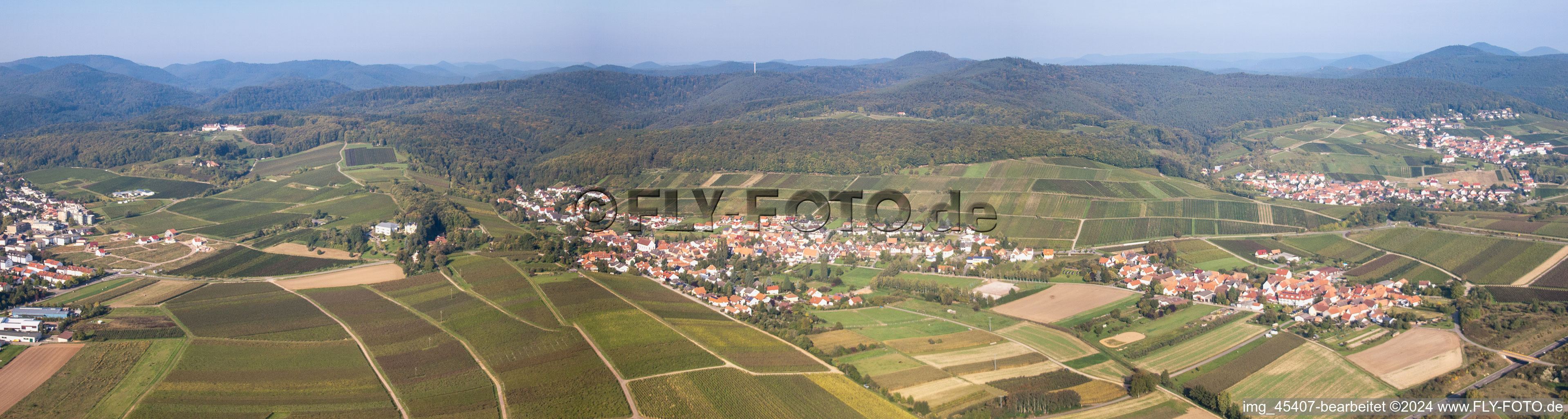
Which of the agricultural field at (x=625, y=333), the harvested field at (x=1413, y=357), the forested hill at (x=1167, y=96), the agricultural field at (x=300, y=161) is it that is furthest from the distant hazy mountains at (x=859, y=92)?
the harvested field at (x=1413, y=357)

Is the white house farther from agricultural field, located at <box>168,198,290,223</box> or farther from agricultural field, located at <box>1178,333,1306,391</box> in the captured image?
agricultural field, located at <box>1178,333,1306,391</box>

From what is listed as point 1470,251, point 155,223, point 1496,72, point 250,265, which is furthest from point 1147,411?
point 1496,72

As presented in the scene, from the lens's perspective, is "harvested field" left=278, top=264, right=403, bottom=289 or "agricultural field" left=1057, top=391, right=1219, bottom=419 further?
"harvested field" left=278, top=264, right=403, bottom=289

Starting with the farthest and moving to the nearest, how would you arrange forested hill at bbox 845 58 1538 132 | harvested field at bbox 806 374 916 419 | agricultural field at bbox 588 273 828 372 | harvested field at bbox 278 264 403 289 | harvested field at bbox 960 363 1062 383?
forested hill at bbox 845 58 1538 132 → harvested field at bbox 278 264 403 289 → agricultural field at bbox 588 273 828 372 → harvested field at bbox 960 363 1062 383 → harvested field at bbox 806 374 916 419

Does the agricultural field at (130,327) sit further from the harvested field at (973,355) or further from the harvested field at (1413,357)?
the harvested field at (1413,357)

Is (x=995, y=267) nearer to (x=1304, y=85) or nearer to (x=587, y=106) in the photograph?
(x=587, y=106)

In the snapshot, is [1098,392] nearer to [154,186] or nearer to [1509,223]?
[1509,223]

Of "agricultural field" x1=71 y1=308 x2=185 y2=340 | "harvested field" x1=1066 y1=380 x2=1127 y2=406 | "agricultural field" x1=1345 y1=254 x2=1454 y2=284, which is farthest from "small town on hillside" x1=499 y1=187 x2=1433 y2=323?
"agricultural field" x1=71 y1=308 x2=185 y2=340
